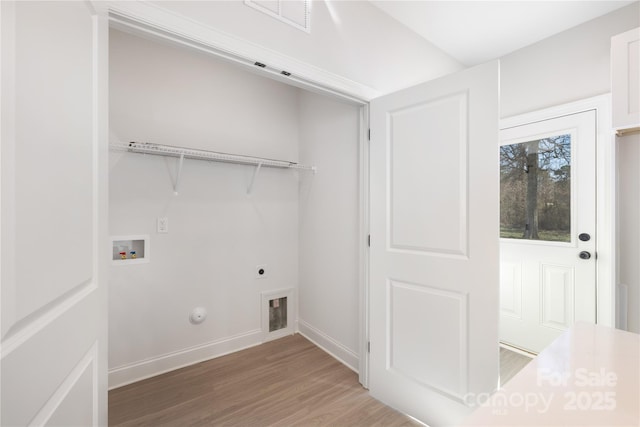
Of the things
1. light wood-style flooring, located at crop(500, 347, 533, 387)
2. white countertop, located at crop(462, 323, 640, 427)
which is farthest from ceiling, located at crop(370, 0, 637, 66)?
light wood-style flooring, located at crop(500, 347, 533, 387)

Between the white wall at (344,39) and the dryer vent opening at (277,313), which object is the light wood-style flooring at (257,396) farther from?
the white wall at (344,39)

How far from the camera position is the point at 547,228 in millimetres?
2301

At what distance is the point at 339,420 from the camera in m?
1.64

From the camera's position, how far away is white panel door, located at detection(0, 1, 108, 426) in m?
0.52

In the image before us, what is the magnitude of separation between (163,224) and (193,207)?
0.85ft

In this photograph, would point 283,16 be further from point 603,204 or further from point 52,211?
point 603,204

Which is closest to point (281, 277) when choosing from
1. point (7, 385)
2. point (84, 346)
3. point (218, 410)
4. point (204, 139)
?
point (218, 410)

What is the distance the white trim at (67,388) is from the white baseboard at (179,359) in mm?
1284

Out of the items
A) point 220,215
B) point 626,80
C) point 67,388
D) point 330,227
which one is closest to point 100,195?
point 67,388

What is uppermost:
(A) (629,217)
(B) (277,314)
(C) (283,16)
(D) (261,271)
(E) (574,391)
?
(C) (283,16)

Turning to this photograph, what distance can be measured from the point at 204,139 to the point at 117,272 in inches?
47.3

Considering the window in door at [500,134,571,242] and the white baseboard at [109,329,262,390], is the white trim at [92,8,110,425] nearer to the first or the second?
the white baseboard at [109,329,262,390]

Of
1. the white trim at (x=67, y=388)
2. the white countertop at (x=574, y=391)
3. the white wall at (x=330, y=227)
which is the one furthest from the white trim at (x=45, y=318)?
the white wall at (x=330, y=227)

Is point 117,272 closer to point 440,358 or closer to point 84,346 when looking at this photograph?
point 84,346
